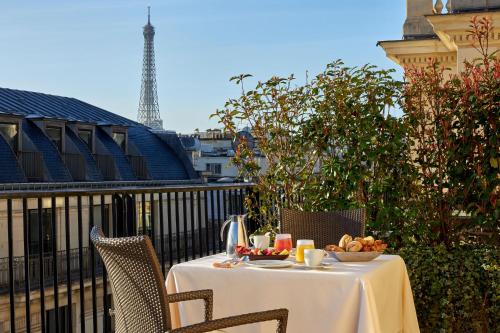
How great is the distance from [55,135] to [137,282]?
123ft

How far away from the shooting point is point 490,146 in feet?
19.4

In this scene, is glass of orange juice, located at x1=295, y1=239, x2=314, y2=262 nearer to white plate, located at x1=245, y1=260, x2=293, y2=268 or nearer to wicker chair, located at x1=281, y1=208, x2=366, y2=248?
white plate, located at x1=245, y1=260, x2=293, y2=268

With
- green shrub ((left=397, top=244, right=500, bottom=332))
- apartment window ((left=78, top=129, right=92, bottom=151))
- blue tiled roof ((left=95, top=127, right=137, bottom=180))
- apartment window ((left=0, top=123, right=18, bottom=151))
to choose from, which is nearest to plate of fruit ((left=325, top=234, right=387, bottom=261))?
green shrub ((left=397, top=244, right=500, bottom=332))

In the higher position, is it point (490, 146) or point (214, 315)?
point (490, 146)

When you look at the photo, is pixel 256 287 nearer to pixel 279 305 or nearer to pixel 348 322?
pixel 279 305

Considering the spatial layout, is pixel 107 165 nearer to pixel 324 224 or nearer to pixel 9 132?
pixel 9 132

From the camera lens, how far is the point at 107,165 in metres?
42.6

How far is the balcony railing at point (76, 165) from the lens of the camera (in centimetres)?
3950

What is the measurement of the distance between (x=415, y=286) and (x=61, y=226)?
87.0 ft

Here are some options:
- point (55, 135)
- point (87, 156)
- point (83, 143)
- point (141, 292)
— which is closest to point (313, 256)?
point (141, 292)

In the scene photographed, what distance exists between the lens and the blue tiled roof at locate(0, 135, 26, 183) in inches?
1423

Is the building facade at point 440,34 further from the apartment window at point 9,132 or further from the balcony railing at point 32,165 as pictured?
the apartment window at point 9,132

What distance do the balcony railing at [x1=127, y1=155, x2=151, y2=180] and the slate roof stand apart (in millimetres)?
294

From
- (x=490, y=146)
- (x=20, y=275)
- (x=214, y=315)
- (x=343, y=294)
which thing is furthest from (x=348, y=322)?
(x=20, y=275)
